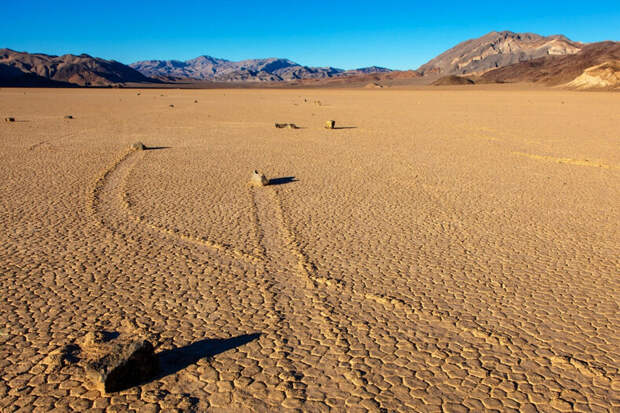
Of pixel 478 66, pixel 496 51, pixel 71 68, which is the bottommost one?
pixel 71 68

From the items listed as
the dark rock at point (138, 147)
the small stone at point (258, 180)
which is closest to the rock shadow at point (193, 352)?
the small stone at point (258, 180)

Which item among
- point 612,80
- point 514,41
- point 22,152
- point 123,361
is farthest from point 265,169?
point 514,41

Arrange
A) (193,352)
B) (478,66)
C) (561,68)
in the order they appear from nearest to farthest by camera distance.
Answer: (193,352), (561,68), (478,66)

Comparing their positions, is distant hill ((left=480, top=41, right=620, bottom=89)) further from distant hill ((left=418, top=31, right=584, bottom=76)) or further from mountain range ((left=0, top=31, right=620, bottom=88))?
distant hill ((left=418, top=31, right=584, bottom=76))

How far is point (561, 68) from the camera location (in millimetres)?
92250

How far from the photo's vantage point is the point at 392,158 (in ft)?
38.8

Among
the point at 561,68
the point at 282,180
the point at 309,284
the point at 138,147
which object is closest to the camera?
the point at 309,284

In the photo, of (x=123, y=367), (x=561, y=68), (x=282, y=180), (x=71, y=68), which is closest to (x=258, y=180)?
(x=282, y=180)

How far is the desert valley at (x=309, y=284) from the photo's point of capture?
3.26m

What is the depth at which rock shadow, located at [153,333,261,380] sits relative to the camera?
348cm

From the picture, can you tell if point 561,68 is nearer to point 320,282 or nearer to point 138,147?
point 138,147

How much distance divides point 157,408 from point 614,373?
117 inches

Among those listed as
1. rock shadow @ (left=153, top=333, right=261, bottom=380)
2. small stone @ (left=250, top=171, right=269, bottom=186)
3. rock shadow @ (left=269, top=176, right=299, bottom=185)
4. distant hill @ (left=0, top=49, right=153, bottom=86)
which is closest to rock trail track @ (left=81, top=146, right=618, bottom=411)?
rock shadow @ (left=153, top=333, right=261, bottom=380)

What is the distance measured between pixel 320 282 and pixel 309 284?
0.11m
